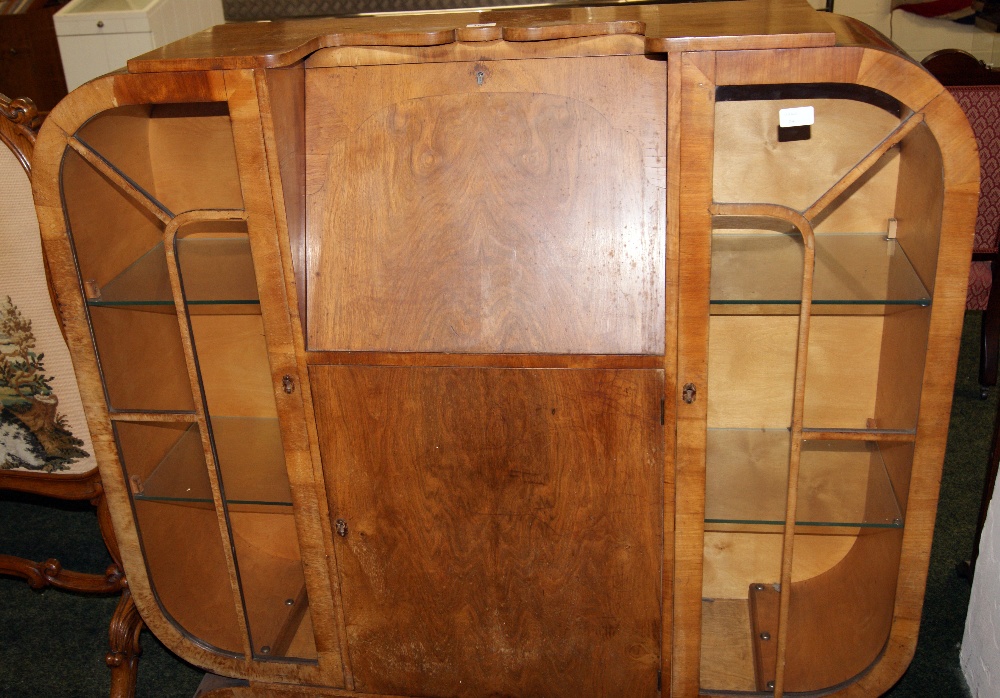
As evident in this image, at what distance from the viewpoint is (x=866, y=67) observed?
1.26 meters

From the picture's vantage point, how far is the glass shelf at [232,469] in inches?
67.9

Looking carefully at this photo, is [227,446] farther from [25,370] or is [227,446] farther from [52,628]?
[52,628]

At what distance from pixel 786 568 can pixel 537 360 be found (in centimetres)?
57

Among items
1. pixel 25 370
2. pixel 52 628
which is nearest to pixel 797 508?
pixel 25 370

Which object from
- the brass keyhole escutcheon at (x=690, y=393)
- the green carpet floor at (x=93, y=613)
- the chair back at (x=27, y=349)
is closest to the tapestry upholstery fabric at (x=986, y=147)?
the green carpet floor at (x=93, y=613)

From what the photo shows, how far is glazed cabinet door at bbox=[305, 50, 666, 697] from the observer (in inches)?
56.2

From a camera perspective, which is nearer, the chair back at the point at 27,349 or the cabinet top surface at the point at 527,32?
the cabinet top surface at the point at 527,32

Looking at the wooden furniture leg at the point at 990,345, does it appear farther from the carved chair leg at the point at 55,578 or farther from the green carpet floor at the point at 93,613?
the carved chair leg at the point at 55,578

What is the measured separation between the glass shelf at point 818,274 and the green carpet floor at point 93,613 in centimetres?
89

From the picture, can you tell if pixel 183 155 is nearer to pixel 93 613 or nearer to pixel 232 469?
pixel 232 469

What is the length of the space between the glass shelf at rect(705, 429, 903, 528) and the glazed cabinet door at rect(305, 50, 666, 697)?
0.18 meters

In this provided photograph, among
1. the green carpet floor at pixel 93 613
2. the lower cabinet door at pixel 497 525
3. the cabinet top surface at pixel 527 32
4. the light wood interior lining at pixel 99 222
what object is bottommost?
the green carpet floor at pixel 93 613

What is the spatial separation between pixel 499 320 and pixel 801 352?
1.55 ft

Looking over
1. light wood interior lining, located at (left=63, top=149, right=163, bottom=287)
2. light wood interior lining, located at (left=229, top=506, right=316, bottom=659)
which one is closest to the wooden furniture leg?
light wood interior lining, located at (left=229, top=506, right=316, bottom=659)
